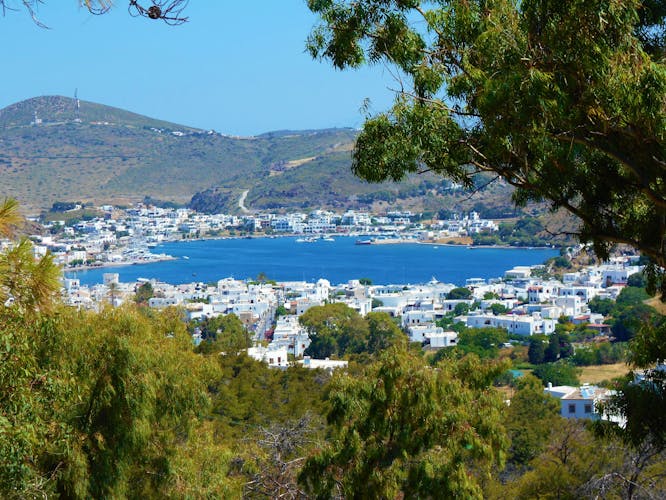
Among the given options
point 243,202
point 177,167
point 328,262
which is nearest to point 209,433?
point 328,262

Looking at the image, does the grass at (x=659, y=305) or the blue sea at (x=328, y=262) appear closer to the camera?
the grass at (x=659, y=305)

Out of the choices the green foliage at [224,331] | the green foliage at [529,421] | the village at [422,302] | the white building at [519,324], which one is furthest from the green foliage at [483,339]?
the green foliage at [529,421]

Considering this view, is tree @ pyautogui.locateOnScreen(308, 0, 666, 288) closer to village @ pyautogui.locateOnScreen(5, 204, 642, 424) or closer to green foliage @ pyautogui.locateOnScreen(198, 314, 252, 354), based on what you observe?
village @ pyautogui.locateOnScreen(5, 204, 642, 424)

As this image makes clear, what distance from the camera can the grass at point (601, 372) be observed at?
21.4 metres

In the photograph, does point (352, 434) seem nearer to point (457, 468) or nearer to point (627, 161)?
point (457, 468)

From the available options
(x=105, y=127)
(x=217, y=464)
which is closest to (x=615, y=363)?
(x=217, y=464)

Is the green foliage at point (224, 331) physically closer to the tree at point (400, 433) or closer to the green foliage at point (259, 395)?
the green foliage at point (259, 395)

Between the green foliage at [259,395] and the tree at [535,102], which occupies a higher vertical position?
the tree at [535,102]

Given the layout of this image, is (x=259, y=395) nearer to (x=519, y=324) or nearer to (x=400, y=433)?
(x=400, y=433)

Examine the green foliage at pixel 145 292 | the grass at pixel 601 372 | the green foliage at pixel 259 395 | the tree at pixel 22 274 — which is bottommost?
the grass at pixel 601 372

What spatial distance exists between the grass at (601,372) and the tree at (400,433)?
659 inches

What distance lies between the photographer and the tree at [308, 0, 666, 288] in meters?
3.04

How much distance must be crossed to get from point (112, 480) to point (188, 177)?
101137mm

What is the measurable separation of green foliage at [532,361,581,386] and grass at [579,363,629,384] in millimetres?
248
